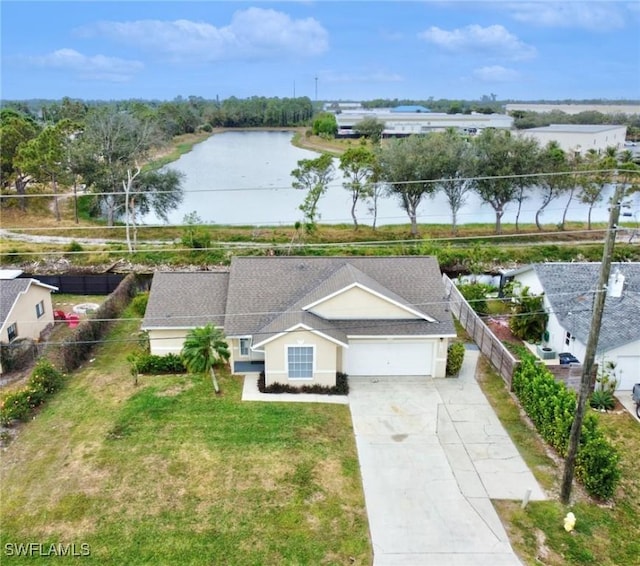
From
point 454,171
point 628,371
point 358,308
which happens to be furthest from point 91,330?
point 454,171

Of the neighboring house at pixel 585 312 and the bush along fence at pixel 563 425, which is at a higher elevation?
the neighboring house at pixel 585 312

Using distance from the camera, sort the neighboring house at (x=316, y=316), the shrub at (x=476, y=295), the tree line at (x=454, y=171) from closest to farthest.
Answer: the neighboring house at (x=316, y=316) < the shrub at (x=476, y=295) < the tree line at (x=454, y=171)

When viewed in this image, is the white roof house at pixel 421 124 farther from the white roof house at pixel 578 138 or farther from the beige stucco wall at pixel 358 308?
the beige stucco wall at pixel 358 308

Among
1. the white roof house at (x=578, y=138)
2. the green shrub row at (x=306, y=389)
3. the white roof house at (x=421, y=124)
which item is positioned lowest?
the green shrub row at (x=306, y=389)

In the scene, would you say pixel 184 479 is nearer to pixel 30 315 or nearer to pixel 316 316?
pixel 316 316

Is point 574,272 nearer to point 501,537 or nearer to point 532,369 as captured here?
point 532,369

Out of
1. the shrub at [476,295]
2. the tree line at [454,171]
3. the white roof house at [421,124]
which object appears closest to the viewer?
the shrub at [476,295]

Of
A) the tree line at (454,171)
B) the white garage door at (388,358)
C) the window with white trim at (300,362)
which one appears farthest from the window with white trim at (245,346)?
the tree line at (454,171)
